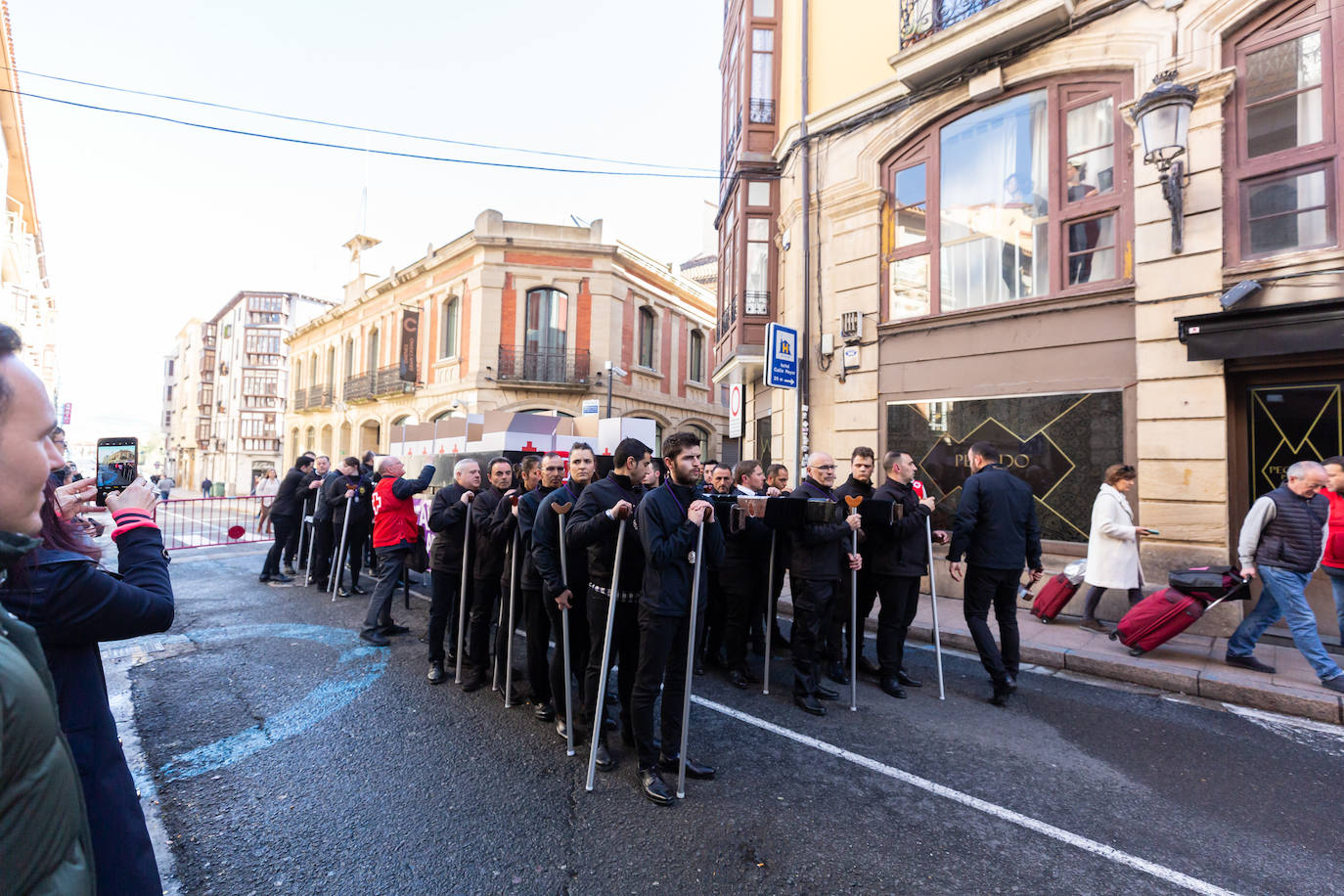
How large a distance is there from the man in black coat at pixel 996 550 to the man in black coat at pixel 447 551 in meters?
4.36

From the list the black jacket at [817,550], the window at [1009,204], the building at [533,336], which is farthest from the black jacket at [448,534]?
the building at [533,336]

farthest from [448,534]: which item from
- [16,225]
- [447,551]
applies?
[16,225]

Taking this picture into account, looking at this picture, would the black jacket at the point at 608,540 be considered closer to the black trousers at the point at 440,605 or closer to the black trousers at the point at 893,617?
the black trousers at the point at 440,605

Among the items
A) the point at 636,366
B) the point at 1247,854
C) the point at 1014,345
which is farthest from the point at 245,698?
the point at 636,366

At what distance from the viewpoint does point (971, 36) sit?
9039 mm

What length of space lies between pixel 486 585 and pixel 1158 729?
5474 mm

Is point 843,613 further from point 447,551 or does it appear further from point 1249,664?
point 447,551

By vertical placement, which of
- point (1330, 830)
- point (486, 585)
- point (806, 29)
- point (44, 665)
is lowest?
point (1330, 830)

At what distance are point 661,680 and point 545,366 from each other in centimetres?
1903

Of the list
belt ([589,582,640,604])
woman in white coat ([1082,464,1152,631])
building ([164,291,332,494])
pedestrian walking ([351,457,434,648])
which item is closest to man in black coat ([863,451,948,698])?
belt ([589,582,640,604])

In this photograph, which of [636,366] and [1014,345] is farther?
[636,366]

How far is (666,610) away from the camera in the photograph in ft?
12.1

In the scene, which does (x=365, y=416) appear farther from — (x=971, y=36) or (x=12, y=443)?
(x=12, y=443)

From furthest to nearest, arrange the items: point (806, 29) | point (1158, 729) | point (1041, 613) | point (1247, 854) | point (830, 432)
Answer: point (806, 29) < point (830, 432) < point (1041, 613) < point (1158, 729) < point (1247, 854)
